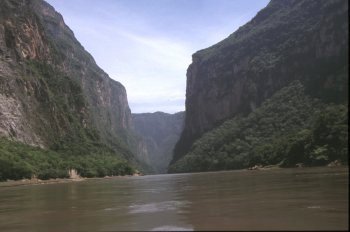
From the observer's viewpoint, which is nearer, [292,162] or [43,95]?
[292,162]

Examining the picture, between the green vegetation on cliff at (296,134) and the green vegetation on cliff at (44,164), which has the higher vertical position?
the green vegetation on cliff at (296,134)

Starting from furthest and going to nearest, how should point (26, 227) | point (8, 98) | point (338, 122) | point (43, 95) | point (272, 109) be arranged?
point (272, 109)
point (43, 95)
point (8, 98)
point (338, 122)
point (26, 227)

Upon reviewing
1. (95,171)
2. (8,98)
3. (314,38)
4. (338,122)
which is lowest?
(95,171)

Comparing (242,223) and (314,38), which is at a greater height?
(314,38)

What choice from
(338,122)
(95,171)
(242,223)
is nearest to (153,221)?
(242,223)

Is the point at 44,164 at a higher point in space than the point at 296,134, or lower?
lower

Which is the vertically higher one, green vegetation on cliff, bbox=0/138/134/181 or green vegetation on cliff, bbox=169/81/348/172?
green vegetation on cliff, bbox=169/81/348/172

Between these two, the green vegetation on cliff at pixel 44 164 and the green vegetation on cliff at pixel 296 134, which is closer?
the green vegetation on cliff at pixel 296 134

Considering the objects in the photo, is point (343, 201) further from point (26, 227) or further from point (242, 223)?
point (26, 227)

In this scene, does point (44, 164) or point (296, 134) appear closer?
point (296, 134)

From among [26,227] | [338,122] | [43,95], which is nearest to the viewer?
[26,227]

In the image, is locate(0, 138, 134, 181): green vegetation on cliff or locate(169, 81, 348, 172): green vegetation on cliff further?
locate(0, 138, 134, 181): green vegetation on cliff
